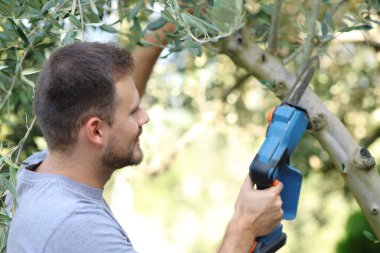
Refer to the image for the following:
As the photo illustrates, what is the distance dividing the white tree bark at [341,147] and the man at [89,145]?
53 centimetres

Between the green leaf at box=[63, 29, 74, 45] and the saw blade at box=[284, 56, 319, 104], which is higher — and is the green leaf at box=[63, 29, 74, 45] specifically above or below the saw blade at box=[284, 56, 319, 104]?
above

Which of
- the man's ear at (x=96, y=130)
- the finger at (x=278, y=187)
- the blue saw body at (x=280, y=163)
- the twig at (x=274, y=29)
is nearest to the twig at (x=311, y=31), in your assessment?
the twig at (x=274, y=29)

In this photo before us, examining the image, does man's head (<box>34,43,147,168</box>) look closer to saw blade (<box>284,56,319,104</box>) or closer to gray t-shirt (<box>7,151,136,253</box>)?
gray t-shirt (<box>7,151,136,253</box>)

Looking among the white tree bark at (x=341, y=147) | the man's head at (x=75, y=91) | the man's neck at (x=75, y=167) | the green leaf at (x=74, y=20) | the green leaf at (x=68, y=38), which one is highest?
the green leaf at (x=74, y=20)

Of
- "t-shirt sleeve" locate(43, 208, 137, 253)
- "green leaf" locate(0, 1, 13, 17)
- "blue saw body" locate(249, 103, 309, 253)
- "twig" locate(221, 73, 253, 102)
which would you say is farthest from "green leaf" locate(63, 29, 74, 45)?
"twig" locate(221, 73, 253, 102)

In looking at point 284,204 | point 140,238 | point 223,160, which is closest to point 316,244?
point 140,238

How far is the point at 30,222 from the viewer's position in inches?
83.7

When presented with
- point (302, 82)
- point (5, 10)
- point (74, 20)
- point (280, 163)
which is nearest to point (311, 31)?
point (302, 82)

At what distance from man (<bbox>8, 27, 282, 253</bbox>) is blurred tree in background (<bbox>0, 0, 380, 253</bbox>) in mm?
79

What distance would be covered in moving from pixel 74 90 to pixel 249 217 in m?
0.67

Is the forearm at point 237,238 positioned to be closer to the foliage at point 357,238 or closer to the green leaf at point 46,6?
the green leaf at point 46,6

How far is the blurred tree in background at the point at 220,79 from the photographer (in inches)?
93.8

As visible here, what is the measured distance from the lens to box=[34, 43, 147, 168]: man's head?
7.35 ft

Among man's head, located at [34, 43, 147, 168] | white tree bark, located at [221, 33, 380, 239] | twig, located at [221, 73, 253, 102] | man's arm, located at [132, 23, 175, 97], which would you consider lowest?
twig, located at [221, 73, 253, 102]
